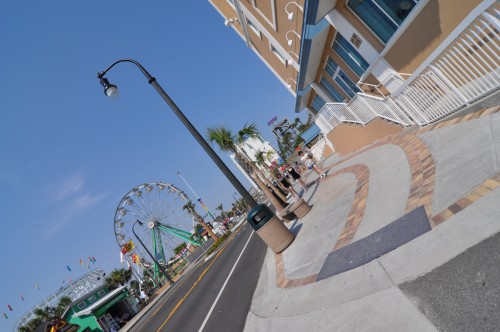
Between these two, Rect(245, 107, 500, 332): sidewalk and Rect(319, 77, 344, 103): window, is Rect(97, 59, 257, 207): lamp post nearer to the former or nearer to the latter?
Rect(245, 107, 500, 332): sidewalk

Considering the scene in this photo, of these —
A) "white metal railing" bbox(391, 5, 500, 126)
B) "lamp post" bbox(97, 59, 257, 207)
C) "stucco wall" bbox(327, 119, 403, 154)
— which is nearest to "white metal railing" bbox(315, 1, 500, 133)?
"white metal railing" bbox(391, 5, 500, 126)

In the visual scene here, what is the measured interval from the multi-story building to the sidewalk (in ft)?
2.88

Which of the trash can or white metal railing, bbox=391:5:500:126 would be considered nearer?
white metal railing, bbox=391:5:500:126

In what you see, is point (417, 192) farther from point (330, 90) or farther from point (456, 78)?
point (330, 90)

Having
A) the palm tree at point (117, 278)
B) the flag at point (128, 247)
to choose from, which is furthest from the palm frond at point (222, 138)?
the palm tree at point (117, 278)

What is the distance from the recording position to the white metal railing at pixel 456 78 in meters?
5.25

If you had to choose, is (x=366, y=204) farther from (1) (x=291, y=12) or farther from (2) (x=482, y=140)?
(1) (x=291, y=12)

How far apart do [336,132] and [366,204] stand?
37.6 ft

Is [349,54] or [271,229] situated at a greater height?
[349,54]

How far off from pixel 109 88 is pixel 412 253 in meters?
9.43

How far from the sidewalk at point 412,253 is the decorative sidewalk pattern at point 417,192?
0.02m

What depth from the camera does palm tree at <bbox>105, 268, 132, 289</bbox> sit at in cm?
5494

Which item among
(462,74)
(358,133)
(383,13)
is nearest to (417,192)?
(462,74)

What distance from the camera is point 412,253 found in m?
3.77
